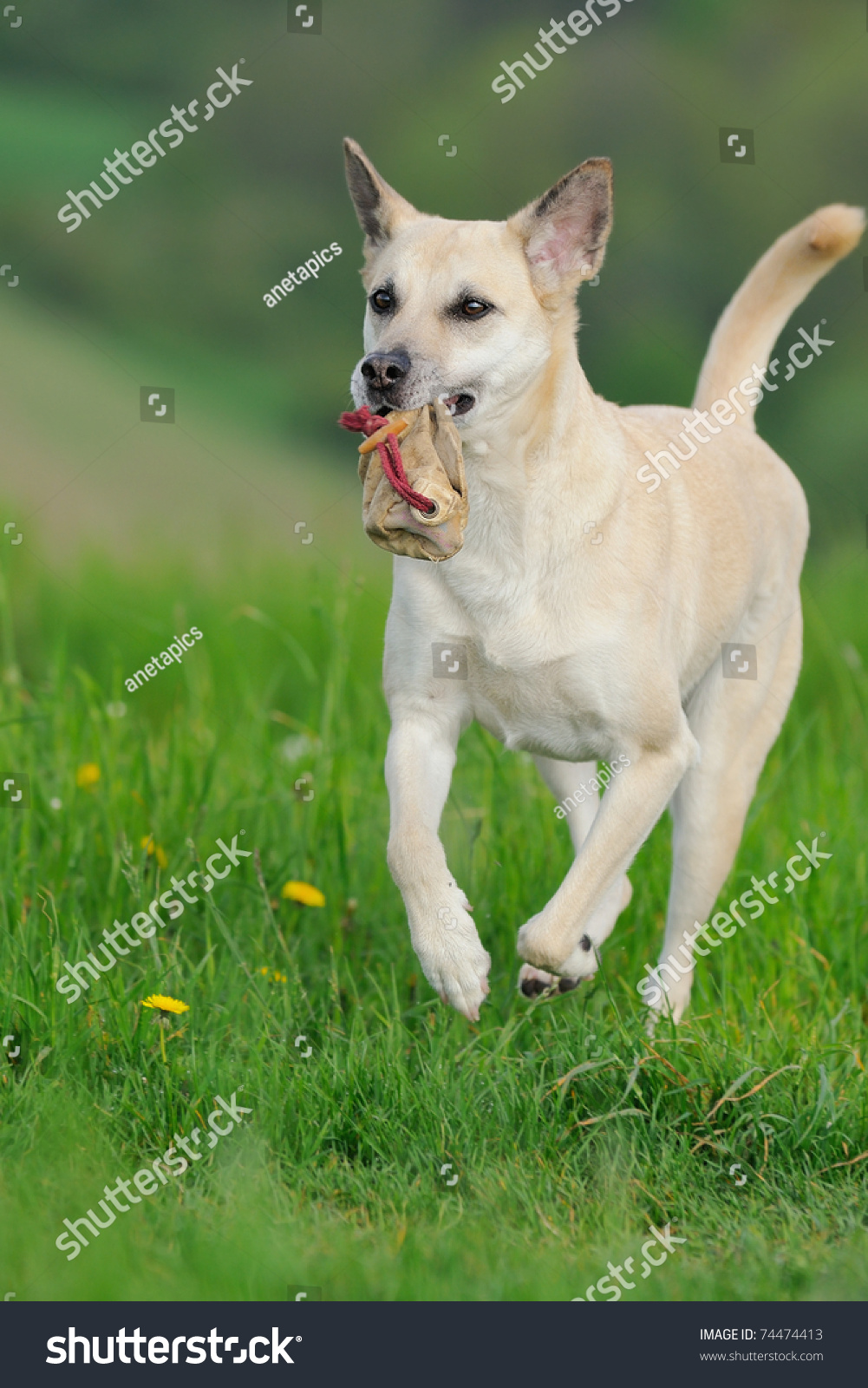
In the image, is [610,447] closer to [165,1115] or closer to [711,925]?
[711,925]

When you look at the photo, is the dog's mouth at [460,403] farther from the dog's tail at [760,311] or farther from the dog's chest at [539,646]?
the dog's tail at [760,311]

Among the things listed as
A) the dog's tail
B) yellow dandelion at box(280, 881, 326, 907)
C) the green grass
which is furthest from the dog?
the dog's tail

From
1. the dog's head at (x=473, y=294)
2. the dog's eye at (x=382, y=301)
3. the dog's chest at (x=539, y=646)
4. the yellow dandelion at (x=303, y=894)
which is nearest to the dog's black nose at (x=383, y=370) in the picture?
the dog's head at (x=473, y=294)

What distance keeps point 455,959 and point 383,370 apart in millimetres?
1359

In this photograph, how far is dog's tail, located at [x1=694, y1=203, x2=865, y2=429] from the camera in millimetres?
4805

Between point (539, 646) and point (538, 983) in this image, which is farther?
point (538, 983)

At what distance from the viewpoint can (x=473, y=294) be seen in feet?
11.6

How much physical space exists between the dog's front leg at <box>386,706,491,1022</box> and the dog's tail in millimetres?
1831

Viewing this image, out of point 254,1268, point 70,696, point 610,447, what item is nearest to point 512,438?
point 610,447

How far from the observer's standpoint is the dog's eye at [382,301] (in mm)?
3609

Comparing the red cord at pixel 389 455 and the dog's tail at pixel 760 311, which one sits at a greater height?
the red cord at pixel 389 455

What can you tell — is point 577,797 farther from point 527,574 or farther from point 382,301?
point 382,301

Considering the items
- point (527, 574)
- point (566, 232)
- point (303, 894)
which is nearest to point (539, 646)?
point (527, 574)

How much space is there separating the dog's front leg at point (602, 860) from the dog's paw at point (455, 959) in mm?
207
